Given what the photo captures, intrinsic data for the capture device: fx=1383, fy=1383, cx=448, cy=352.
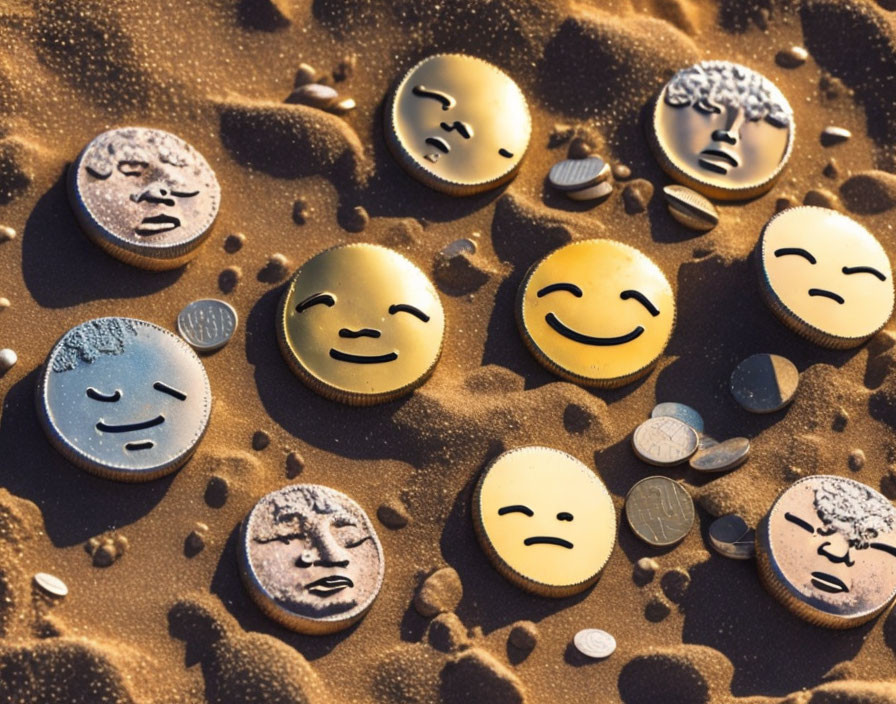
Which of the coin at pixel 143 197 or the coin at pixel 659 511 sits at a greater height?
the coin at pixel 143 197

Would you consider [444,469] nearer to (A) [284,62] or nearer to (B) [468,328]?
(B) [468,328]

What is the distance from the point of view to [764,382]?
9.05 m

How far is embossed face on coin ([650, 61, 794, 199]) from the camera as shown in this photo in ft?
32.2

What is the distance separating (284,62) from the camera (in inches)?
392

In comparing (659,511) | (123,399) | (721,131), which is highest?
(721,131)

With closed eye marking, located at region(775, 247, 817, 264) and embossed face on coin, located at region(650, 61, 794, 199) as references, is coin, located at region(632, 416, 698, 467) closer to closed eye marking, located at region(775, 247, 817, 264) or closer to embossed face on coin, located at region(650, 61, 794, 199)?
closed eye marking, located at region(775, 247, 817, 264)

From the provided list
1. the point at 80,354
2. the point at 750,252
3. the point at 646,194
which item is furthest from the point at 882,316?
the point at 80,354

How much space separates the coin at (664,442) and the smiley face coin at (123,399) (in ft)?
8.94

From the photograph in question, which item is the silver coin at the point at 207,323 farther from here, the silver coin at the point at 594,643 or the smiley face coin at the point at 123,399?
the silver coin at the point at 594,643

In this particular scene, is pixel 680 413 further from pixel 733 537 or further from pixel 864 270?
pixel 864 270

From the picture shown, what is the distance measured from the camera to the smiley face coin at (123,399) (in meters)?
8.14

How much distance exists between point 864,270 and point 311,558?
14.0 ft

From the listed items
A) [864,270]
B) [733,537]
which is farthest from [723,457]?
[864,270]

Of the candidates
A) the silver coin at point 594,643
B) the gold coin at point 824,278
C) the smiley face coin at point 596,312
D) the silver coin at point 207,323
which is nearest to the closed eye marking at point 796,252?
the gold coin at point 824,278
